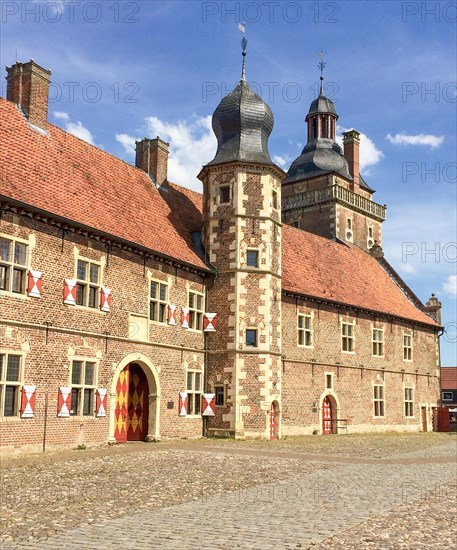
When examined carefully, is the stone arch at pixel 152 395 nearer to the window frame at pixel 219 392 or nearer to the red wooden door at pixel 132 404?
the red wooden door at pixel 132 404

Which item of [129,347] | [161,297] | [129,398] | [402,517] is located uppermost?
[161,297]

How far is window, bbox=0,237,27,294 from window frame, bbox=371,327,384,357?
19494 millimetres

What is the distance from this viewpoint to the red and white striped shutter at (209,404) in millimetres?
22500

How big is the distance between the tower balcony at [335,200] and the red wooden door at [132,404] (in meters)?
22.1

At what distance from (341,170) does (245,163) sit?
19.0 metres

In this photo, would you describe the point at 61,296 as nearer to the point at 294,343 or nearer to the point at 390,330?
the point at 294,343

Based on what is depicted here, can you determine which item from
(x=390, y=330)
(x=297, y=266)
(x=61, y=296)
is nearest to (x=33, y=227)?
(x=61, y=296)

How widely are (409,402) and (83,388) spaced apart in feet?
68.1

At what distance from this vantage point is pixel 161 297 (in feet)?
68.4

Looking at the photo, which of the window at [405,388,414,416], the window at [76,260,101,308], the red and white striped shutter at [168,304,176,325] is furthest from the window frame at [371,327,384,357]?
the window at [76,260,101,308]

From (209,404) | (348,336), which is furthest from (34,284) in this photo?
(348,336)

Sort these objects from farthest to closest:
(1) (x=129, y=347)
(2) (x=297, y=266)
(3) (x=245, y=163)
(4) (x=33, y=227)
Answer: (2) (x=297, y=266) → (3) (x=245, y=163) → (1) (x=129, y=347) → (4) (x=33, y=227)

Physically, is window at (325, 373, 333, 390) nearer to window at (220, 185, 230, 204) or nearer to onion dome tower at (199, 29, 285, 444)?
onion dome tower at (199, 29, 285, 444)

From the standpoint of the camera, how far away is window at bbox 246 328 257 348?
22797mm
